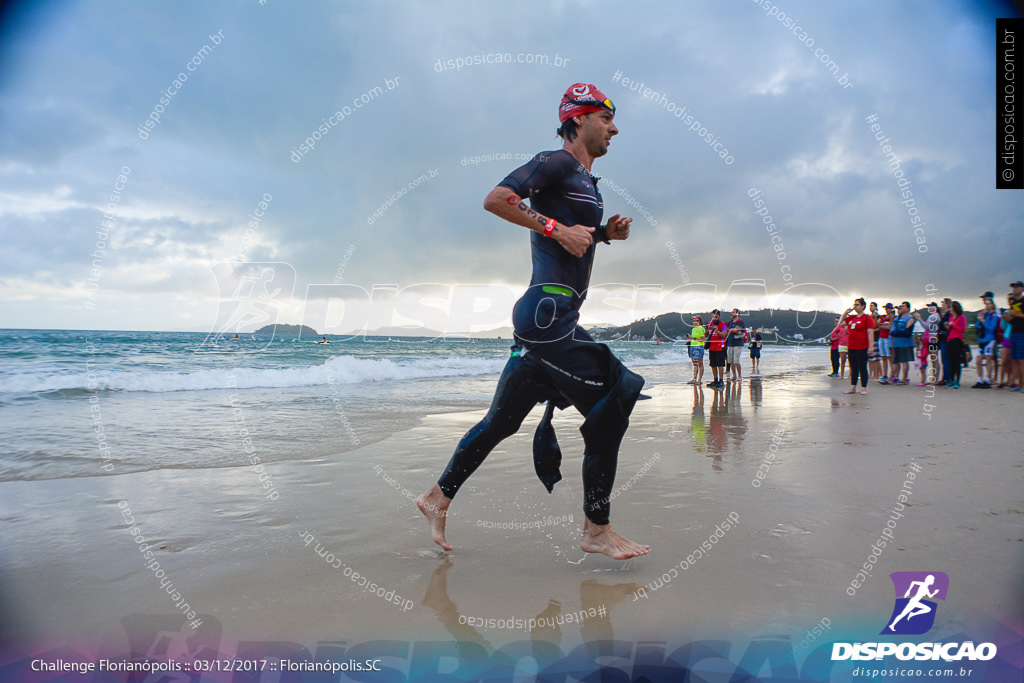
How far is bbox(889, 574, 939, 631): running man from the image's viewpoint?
78.2 inches

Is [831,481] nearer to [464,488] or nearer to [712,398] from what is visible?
[464,488]

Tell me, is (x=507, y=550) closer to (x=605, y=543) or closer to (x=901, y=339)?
(x=605, y=543)

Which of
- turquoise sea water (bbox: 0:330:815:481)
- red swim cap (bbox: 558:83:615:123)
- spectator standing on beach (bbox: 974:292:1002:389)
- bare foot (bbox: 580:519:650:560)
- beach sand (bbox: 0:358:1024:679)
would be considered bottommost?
turquoise sea water (bbox: 0:330:815:481)

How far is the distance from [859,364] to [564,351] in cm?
1052

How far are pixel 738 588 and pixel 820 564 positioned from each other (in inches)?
19.0

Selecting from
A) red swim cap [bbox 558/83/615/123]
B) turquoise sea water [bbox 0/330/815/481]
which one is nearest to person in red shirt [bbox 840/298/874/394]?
turquoise sea water [bbox 0/330/815/481]

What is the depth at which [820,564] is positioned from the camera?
2385 millimetres

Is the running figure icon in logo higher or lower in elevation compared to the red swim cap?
lower

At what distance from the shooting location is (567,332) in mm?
2424

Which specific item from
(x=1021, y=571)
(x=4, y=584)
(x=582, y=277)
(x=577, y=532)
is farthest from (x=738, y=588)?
(x=4, y=584)

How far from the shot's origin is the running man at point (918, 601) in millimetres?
1986

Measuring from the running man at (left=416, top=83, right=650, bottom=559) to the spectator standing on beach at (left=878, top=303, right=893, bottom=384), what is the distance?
1358 cm

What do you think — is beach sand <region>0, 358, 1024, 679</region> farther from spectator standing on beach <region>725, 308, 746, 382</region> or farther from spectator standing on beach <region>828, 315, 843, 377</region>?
spectator standing on beach <region>828, 315, 843, 377</region>

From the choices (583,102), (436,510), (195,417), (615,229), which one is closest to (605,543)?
(436,510)
